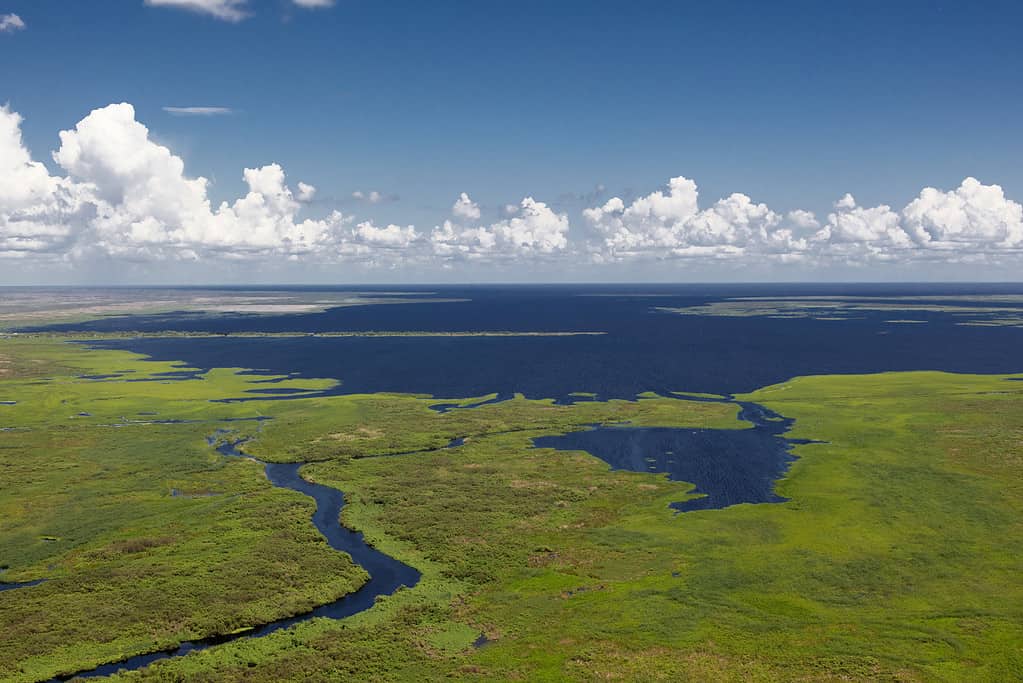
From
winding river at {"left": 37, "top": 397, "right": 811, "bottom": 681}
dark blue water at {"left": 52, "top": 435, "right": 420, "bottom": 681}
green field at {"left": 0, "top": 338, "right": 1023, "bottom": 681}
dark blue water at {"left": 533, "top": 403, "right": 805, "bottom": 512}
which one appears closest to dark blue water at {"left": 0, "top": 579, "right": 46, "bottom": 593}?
winding river at {"left": 37, "top": 397, "right": 811, "bottom": 681}

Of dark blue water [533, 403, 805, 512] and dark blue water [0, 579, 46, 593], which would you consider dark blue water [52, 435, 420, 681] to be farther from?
dark blue water [533, 403, 805, 512]

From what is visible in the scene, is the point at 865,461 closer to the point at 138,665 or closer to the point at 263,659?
the point at 263,659

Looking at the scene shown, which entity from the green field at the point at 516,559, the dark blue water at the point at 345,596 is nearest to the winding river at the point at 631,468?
the dark blue water at the point at 345,596

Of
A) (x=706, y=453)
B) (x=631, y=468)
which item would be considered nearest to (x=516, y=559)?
(x=631, y=468)

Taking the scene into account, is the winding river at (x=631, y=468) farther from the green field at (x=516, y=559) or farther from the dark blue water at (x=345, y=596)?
the green field at (x=516, y=559)

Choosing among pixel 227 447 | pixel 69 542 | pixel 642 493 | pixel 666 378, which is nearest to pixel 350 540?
pixel 69 542

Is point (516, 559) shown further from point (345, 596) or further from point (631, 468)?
point (631, 468)

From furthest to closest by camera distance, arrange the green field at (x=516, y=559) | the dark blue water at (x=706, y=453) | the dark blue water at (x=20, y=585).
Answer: the dark blue water at (x=706, y=453) < the dark blue water at (x=20, y=585) < the green field at (x=516, y=559)
